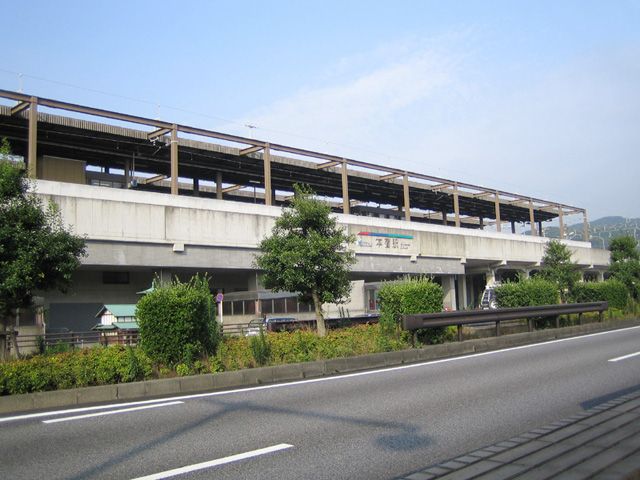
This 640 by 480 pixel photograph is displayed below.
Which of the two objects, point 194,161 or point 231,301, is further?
point 194,161

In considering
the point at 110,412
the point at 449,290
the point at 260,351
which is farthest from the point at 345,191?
the point at 110,412

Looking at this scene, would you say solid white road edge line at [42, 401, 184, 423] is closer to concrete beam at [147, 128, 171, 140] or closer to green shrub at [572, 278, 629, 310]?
green shrub at [572, 278, 629, 310]

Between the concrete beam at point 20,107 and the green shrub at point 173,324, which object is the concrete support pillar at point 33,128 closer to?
the concrete beam at point 20,107

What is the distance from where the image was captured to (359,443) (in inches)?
257

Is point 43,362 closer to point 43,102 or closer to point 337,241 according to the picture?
point 337,241

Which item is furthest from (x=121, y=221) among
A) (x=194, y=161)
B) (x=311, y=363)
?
(x=311, y=363)

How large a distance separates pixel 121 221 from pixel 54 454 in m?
25.3

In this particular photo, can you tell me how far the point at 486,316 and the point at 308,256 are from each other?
18.8ft

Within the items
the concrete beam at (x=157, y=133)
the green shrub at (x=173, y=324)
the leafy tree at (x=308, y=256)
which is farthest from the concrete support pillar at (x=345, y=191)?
the green shrub at (x=173, y=324)

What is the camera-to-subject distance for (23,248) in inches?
528

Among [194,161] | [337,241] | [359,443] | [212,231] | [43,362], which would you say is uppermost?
[194,161]

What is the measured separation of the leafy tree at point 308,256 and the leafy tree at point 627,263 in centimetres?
2513

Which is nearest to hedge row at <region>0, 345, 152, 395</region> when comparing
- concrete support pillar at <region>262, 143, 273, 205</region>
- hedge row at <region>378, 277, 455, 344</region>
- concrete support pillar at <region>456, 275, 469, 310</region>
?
hedge row at <region>378, 277, 455, 344</region>

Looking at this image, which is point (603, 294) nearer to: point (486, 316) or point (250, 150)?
point (486, 316)
